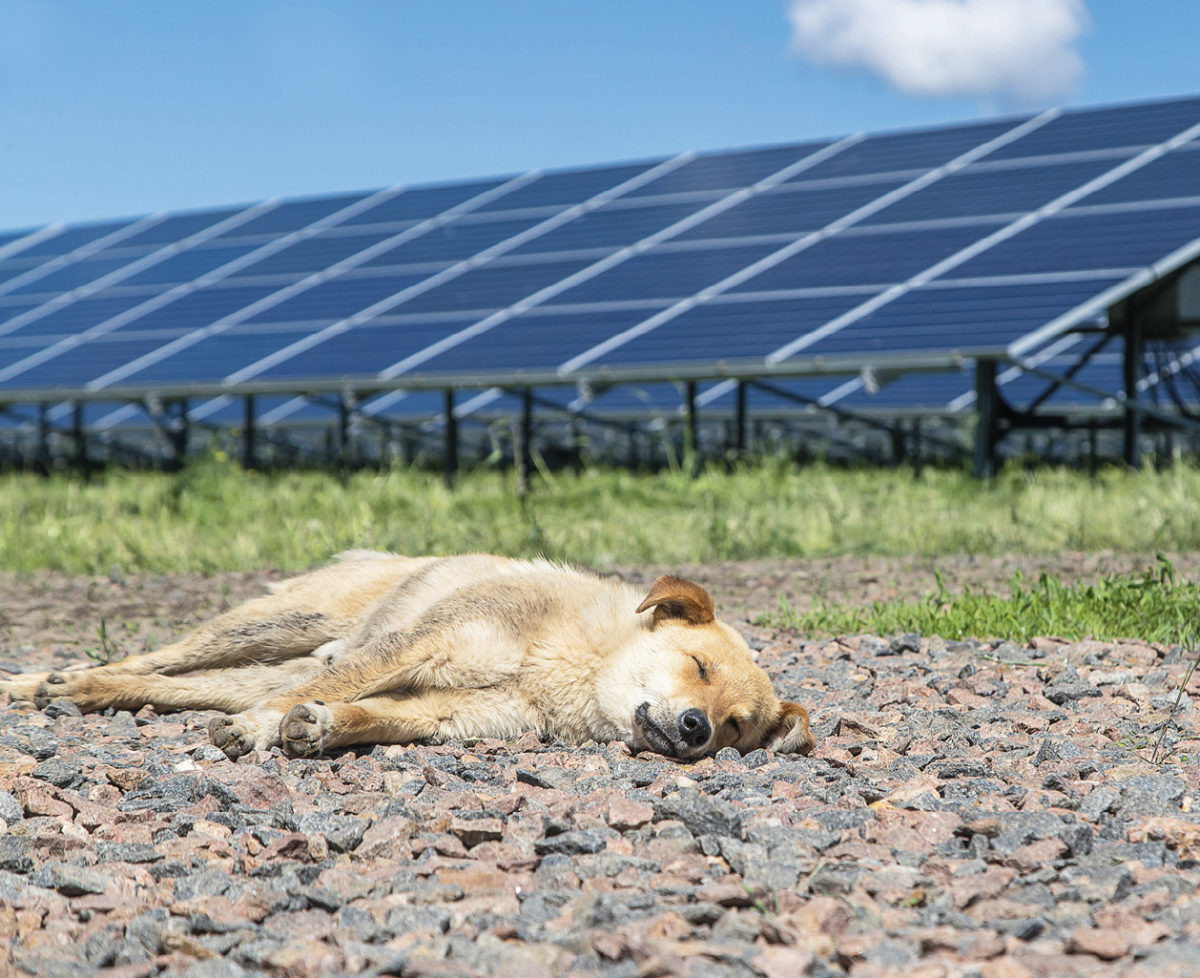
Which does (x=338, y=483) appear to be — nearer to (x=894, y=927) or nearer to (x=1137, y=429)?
(x=1137, y=429)

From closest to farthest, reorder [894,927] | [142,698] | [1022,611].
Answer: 1. [894,927]
2. [142,698]
3. [1022,611]

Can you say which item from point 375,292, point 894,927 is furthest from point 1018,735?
point 375,292

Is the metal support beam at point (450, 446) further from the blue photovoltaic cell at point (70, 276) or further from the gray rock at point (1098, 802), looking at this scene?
the gray rock at point (1098, 802)

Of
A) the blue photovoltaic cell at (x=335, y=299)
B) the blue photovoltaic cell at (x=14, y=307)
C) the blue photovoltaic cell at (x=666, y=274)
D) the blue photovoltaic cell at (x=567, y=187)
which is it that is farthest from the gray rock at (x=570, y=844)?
the blue photovoltaic cell at (x=14, y=307)

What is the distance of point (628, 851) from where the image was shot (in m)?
2.53

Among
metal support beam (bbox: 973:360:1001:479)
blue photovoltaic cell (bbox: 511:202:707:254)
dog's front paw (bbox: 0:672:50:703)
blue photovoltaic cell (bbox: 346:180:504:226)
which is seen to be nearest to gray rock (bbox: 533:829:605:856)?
dog's front paw (bbox: 0:672:50:703)

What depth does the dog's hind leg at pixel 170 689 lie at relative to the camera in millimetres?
4160

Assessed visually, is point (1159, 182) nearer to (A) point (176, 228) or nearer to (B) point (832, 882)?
(B) point (832, 882)

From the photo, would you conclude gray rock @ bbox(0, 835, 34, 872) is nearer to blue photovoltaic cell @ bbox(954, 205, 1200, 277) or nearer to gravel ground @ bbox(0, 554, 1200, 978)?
gravel ground @ bbox(0, 554, 1200, 978)

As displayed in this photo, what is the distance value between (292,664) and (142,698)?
1.64ft

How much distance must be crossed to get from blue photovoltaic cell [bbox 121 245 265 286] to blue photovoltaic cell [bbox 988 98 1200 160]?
1084 centimetres

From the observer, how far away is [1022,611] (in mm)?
5215

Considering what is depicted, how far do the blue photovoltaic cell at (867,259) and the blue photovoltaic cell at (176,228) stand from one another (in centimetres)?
1198

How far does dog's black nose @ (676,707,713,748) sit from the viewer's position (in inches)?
132
